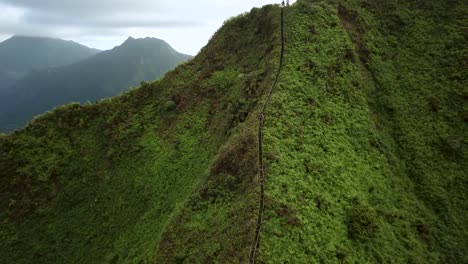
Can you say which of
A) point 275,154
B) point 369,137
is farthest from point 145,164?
point 369,137

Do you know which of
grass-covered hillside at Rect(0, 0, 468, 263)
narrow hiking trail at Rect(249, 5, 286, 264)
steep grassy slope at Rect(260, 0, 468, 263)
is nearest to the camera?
narrow hiking trail at Rect(249, 5, 286, 264)

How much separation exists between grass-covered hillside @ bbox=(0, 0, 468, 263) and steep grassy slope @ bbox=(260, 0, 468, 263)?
11cm

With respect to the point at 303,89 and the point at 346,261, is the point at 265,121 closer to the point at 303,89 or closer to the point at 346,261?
the point at 303,89

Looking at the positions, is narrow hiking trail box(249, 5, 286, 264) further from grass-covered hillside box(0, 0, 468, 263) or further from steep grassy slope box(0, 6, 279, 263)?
steep grassy slope box(0, 6, 279, 263)

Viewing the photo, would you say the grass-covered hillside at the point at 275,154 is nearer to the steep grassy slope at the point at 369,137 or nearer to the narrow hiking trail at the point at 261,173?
the steep grassy slope at the point at 369,137

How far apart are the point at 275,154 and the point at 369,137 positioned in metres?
9.34

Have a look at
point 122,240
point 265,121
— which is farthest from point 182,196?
point 265,121

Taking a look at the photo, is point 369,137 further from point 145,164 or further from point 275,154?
point 145,164

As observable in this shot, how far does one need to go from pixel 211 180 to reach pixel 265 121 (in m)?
5.80

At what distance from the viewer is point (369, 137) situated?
87.7 feet

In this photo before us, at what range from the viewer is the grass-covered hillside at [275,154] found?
68.0ft

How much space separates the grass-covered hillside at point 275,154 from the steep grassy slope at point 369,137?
0.11m

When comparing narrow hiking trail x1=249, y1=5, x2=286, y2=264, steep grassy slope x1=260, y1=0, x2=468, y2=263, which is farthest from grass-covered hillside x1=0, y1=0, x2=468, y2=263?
narrow hiking trail x1=249, y1=5, x2=286, y2=264

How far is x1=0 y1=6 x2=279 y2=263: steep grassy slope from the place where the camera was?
2373 cm
